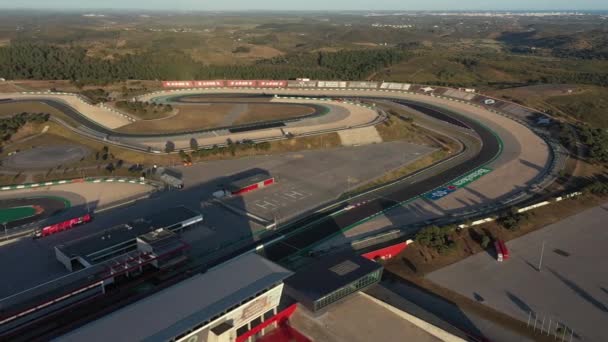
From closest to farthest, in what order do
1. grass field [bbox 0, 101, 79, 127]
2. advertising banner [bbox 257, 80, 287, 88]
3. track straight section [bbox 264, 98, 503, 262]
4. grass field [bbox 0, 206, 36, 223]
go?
1. track straight section [bbox 264, 98, 503, 262]
2. grass field [bbox 0, 206, 36, 223]
3. grass field [bbox 0, 101, 79, 127]
4. advertising banner [bbox 257, 80, 287, 88]

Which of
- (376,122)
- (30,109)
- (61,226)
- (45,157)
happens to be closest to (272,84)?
(376,122)

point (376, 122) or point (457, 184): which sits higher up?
point (376, 122)

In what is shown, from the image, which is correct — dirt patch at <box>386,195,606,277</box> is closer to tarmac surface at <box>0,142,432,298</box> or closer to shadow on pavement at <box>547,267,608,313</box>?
shadow on pavement at <box>547,267,608,313</box>

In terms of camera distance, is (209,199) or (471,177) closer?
(209,199)

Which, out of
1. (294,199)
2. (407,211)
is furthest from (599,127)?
(294,199)

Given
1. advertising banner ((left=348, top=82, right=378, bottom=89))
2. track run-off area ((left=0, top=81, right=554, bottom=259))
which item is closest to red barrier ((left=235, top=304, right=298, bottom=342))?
track run-off area ((left=0, top=81, right=554, bottom=259))

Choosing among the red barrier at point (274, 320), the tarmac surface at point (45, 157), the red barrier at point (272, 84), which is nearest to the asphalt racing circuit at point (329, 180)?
the tarmac surface at point (45, 157)

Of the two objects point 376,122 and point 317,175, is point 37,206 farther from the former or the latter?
point 376,122
